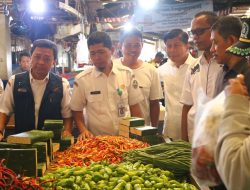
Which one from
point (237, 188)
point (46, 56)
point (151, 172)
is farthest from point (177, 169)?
point (46, 56)

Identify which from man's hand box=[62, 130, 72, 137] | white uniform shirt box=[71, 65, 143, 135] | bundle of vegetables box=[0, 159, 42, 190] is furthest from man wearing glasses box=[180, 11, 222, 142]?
bundle of vegetables box=[0, 159, 42, 190]

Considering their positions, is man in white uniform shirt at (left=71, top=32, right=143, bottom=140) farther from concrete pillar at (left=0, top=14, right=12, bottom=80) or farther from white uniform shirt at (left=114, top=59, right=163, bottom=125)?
concrete pillar at (left=0, top=14, right=12, bottom=80)

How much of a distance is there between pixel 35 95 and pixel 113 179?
6.34 ft

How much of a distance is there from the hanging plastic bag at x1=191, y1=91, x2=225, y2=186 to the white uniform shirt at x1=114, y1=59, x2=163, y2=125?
133 inches

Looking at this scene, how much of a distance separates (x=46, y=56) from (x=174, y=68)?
216 centimetres

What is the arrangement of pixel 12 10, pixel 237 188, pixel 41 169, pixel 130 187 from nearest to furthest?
pixel 237 188, pixel 130 187, pixel 41 169, pixel 12 10

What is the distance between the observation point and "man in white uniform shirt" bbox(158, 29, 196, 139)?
17.1ft

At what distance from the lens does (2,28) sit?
10383 mm

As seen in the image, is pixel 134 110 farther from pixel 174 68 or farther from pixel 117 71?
pixel 174 68

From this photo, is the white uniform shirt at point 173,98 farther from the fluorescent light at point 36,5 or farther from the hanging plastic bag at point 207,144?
the fluorescent light at point 36,5

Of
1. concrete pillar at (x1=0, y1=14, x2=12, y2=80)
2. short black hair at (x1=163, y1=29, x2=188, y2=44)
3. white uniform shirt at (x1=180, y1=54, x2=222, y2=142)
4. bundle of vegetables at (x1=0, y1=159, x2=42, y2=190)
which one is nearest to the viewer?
bundle of vegetables at (x1=0, y1=159, x2=42, y2=190)

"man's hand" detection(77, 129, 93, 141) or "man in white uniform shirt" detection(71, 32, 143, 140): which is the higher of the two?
"man in white uniform shirt" detection(71, 32, 143, 140)

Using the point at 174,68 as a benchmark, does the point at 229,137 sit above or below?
below

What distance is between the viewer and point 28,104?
4305mm
